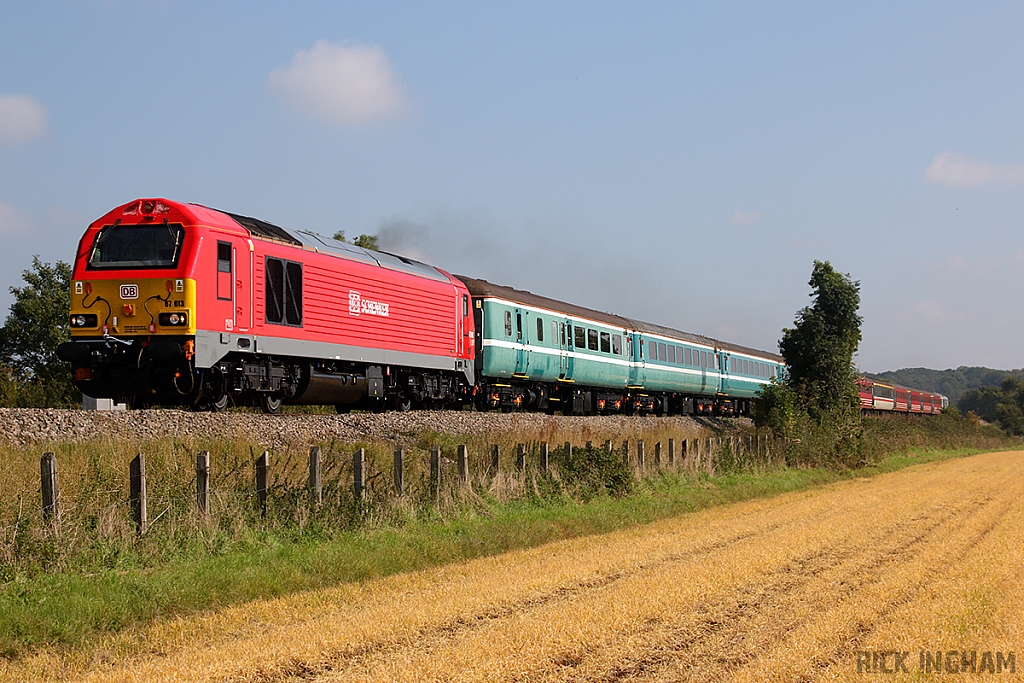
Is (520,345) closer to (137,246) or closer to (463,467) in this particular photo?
(137,246)

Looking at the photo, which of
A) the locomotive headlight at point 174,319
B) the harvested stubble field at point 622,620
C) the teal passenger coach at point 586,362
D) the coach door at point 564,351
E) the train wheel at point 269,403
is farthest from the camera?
the coach door at point 564,351

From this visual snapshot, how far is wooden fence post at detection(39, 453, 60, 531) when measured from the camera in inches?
392

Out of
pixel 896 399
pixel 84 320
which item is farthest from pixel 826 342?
pixel 896 399

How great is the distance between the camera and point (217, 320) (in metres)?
18.8

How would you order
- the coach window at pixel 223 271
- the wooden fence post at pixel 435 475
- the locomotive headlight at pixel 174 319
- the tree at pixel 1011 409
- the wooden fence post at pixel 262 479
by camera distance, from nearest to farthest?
the wooden fence post at pixel 262 479 < the wooden fence post at pixel 435 475 < the locomotive headlight at pixel 174 319 < the coach window at pixel 223 271 < the tree at pixel 1011 409

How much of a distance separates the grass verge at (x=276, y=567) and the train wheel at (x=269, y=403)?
7839mm

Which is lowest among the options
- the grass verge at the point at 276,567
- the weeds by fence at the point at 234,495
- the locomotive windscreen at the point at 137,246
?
the grass verge at the point at 276,567

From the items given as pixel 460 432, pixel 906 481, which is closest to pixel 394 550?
pixel 460 432

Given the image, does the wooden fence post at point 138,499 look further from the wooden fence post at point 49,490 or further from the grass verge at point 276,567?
the wooden fence post at point 49,490

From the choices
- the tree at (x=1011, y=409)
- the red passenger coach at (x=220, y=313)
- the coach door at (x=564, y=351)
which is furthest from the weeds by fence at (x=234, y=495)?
the tree at (x=1011, y=409)

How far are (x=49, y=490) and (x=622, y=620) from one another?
5.93 m

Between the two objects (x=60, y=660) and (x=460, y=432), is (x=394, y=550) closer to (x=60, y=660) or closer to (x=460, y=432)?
(x=60, y=660)

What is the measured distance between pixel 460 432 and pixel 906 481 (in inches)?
449

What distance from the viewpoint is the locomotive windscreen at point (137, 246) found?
61.0 feet
